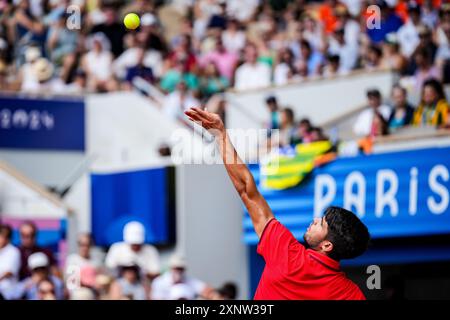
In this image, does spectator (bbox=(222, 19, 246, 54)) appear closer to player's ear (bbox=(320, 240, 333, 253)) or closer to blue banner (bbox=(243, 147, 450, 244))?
blue banner (bbox=(243, 147, 450, 244))

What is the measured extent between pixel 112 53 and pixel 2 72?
1679mm

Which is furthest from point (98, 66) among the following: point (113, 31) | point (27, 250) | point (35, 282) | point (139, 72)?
Answer: point (35, 282)

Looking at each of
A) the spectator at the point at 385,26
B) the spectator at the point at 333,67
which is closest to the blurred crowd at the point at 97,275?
the spectator at the point at 333,67

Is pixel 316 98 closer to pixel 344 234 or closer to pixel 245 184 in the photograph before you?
pixel 245 184

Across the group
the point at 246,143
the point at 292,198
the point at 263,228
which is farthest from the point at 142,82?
the point at 263,228

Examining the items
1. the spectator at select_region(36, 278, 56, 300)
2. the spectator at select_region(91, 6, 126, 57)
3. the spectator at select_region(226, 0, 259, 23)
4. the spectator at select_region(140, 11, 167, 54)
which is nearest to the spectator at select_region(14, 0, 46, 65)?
the spectator at select_region(91, 6, 126, 57)

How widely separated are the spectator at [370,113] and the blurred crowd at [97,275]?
251 cm

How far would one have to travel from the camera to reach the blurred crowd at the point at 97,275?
473 inches

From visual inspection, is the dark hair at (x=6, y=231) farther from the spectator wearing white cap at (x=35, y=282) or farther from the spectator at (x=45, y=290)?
the spectator at (x=45, y=290)

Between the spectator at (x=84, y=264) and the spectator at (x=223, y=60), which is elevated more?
the spectator at (x=223, y=60)

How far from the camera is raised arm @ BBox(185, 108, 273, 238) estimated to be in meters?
6.08

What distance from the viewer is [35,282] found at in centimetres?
1215

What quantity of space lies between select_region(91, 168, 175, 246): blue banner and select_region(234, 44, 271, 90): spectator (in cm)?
228
